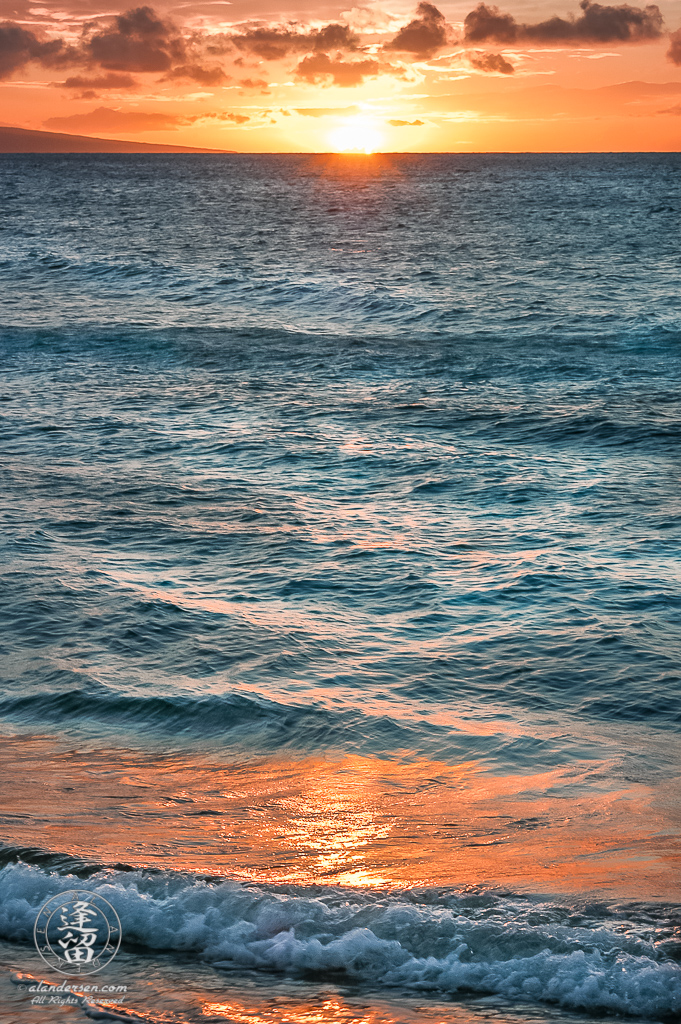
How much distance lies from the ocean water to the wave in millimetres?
18

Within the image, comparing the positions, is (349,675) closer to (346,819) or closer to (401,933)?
(346,819)

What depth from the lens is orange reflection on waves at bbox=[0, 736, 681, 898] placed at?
18.2 ft

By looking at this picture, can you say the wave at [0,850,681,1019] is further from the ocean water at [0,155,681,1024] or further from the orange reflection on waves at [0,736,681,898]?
the orange reflection on waves at [0,736,681,898]

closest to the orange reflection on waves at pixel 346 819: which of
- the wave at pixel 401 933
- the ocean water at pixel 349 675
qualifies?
the ocean water at pixel 349 675

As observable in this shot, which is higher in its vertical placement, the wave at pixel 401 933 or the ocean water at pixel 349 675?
the ocean water at pixel 349 675

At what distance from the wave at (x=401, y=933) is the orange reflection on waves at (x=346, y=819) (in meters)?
0.21

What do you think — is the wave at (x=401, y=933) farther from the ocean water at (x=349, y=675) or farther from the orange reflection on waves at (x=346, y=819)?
the orange reflection on waves at (x=346, y=819)

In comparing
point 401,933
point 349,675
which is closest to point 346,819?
point 401,933

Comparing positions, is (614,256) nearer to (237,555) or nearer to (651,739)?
(237,555)

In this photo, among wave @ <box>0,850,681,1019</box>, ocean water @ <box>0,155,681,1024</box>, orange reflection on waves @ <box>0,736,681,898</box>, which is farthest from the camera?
orange reflection on waves @ <box>0,736,681,898</box>

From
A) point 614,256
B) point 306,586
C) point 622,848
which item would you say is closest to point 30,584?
point 306,586

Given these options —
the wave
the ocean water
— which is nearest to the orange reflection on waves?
the ocean water

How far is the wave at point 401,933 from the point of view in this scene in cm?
468

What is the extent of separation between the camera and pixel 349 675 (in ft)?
28.2
